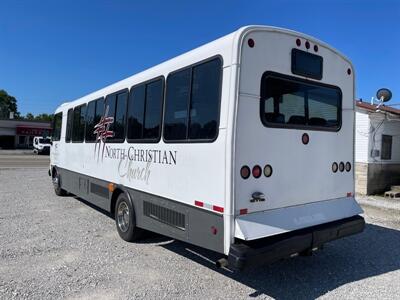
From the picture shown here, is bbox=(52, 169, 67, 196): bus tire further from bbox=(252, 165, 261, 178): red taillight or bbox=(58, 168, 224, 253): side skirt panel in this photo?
bbox=(252, 165, 261, 178): red taillight

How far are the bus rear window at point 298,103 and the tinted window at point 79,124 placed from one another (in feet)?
18.3

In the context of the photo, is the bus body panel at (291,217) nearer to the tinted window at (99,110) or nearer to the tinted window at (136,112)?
the tinted window at (136,112)

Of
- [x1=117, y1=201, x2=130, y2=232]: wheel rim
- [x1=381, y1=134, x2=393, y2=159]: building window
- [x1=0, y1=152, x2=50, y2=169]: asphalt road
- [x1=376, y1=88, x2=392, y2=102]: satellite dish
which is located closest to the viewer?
[x1=117, y1=201, x2=130, y2=232]: wheel rim

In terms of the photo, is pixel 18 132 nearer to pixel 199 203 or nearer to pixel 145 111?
pixel 145 111

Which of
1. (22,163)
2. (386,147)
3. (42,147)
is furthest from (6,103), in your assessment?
(386,147)

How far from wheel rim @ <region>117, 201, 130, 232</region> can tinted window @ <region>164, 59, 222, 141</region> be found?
6.07 ft

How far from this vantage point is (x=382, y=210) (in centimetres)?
955

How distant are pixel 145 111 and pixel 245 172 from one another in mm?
2290

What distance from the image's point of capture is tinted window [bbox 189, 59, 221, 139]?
13.2 ft

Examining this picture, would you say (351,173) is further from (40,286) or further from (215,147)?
(40,286)

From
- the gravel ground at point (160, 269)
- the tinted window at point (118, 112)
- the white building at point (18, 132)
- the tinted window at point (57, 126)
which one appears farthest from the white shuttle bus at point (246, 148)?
the white building at point (18, 132)

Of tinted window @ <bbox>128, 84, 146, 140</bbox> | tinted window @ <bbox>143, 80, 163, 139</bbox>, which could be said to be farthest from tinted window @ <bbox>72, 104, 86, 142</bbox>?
tinted window @ <bbox>143, 80, 163, 139</bbox>

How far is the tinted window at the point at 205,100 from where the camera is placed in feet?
13.2

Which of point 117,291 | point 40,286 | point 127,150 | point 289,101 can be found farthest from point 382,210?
point 40,286
